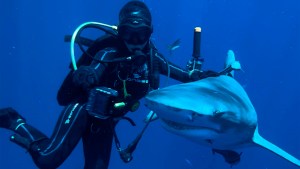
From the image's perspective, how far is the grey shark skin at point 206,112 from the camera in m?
1.97

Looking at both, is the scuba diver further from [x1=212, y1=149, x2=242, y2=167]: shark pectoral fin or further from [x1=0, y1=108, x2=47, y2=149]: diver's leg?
[x1=212, y1=149, x2=242, y2=167]: shark pectoral fin

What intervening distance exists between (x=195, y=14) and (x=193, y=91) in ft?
45.3

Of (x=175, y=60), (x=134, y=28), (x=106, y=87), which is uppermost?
(x=134, y=28)

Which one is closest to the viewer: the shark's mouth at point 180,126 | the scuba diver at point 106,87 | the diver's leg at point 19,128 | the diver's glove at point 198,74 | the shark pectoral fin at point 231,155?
the shark's mouth at point 180,126

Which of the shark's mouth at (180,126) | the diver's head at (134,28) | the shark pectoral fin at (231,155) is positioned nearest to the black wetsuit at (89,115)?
the diver's head at (134,28)

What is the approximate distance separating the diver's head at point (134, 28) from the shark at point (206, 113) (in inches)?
30.4

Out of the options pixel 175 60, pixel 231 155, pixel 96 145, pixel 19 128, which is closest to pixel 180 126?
pixel 96 145

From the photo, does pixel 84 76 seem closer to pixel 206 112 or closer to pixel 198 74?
pixel 206 112

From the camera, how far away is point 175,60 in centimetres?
1429

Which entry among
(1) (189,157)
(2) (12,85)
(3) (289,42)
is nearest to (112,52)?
(1) (189,157)

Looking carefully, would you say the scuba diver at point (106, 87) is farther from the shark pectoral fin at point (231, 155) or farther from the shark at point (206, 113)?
the shark pectoral fin at point (231, 155)

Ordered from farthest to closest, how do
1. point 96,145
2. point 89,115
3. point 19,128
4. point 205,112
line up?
point 96,145 < point 19,128 < point 89,115 < point 205,112

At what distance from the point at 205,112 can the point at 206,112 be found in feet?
0.04

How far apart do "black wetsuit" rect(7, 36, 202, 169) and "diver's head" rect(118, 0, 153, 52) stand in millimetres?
181
